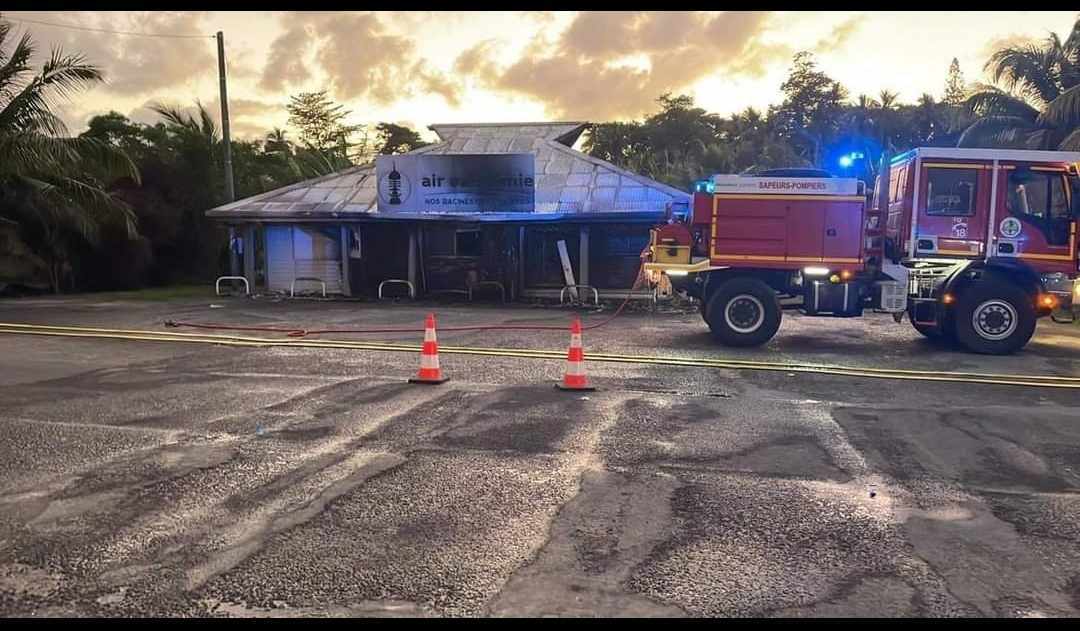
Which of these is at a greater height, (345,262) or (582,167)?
(582,167)

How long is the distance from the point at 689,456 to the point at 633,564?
6.66ft

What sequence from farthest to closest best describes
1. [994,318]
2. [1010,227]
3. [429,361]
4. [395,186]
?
[395,186] < [994,318] < [1010,227] < [429,361]

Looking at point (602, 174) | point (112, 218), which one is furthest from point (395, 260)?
point (112, 218)

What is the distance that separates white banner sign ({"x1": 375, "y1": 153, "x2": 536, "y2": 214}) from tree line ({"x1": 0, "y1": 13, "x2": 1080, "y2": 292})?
5892mm

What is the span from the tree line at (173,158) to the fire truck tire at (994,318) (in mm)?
2837

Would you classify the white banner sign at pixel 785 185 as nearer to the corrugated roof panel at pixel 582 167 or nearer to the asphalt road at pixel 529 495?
the asphalt road at pixel 529 495

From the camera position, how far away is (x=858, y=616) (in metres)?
3.21

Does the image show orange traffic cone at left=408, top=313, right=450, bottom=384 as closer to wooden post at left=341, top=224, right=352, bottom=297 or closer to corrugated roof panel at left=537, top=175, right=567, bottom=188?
corrugated roof panel at left=537, top=175, right=567, bottom=188

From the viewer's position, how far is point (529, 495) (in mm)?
4691

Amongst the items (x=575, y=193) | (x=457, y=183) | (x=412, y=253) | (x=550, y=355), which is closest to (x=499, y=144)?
(x=457, y=183)

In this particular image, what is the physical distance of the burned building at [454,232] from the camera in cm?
1952

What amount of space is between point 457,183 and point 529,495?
15727 millimetres

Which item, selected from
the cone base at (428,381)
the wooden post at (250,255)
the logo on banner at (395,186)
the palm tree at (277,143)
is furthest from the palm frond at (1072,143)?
the palm tree at (277,143)

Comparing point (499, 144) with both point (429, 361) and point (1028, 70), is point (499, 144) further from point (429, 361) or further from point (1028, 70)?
point (429, 361)
